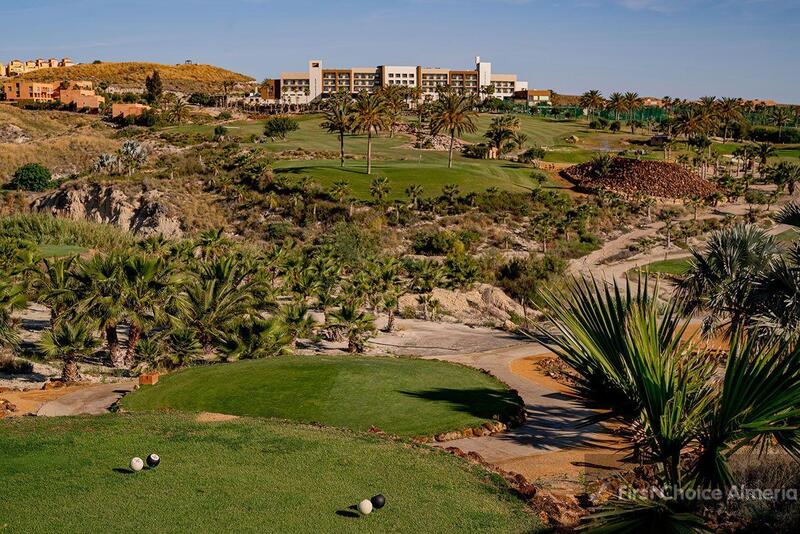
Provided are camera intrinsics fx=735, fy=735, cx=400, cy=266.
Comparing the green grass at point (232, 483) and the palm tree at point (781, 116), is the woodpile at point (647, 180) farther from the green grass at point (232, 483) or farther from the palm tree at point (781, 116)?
the green grass at point (232, 483)

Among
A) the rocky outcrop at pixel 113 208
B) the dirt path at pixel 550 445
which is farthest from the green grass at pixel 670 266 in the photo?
the rocky outcrop at pixel 113 208

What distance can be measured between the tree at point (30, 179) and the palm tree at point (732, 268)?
7833cm

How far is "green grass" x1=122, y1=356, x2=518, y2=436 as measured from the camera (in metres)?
21.0

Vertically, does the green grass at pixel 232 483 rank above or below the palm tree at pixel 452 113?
below

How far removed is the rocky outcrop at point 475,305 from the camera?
46531 millimetres

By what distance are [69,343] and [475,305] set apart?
2826 centimetres

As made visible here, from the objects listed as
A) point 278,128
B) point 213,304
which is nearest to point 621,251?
point 213,304

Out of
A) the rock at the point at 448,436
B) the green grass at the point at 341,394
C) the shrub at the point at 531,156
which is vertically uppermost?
the shrub at the point at 531,156

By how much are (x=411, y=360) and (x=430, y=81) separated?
164 m

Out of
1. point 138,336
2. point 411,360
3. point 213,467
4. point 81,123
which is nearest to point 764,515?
point 213,467

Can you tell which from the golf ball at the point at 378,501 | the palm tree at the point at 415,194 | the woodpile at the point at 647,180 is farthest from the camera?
the woodpile at the point at 647,180

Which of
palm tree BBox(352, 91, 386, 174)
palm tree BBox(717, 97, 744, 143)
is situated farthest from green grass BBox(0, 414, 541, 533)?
palm tree BBox(717, 97, 744, 143)

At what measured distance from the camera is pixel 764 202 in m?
79.7

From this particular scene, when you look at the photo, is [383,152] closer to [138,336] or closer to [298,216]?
[298,216]
